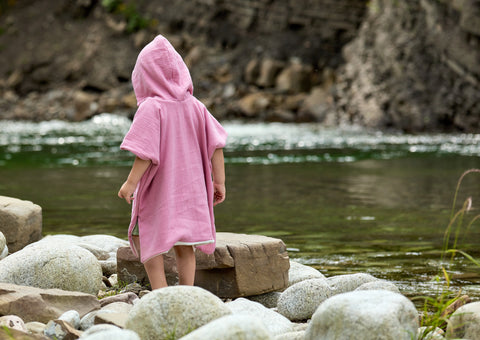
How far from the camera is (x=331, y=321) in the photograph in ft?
11.3

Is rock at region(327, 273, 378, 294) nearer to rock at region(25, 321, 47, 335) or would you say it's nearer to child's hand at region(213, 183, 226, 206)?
child's hand at region(213, 183, 226, 206)

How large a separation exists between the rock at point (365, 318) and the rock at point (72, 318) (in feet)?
4.29

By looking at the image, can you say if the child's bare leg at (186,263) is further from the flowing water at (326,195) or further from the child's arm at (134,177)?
Result: the flowing water at (326,195)

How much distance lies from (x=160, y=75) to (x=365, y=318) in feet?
6.56

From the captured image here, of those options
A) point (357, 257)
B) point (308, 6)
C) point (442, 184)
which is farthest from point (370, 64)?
point (357, 257)

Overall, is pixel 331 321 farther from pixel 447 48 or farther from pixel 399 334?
pixel 447 48

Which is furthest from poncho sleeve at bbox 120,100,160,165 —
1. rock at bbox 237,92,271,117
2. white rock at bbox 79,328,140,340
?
rock at bbox 237,92,271,117

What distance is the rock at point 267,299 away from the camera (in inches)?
208

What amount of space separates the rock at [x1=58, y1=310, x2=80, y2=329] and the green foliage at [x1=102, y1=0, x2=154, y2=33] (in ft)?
143

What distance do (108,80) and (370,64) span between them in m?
19.6

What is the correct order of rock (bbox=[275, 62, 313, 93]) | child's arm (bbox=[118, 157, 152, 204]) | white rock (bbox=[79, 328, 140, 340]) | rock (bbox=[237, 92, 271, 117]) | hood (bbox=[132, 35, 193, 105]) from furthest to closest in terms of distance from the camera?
1. rock (bbox=[275, 62, 313, 93])
2. rock (bbox=[237, 92, 271, 117])
3. hood (bbox=[132, 35, 193, 105])
4. child's arm (bbox=[118, 157, 152, 204])
5. white rock (bbox=[79, 328, 140, 340])

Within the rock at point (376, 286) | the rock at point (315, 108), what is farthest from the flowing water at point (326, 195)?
the rock at point (315, 108)

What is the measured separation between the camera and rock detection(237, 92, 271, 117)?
3609cm

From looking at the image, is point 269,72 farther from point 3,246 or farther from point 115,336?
point 115,336
